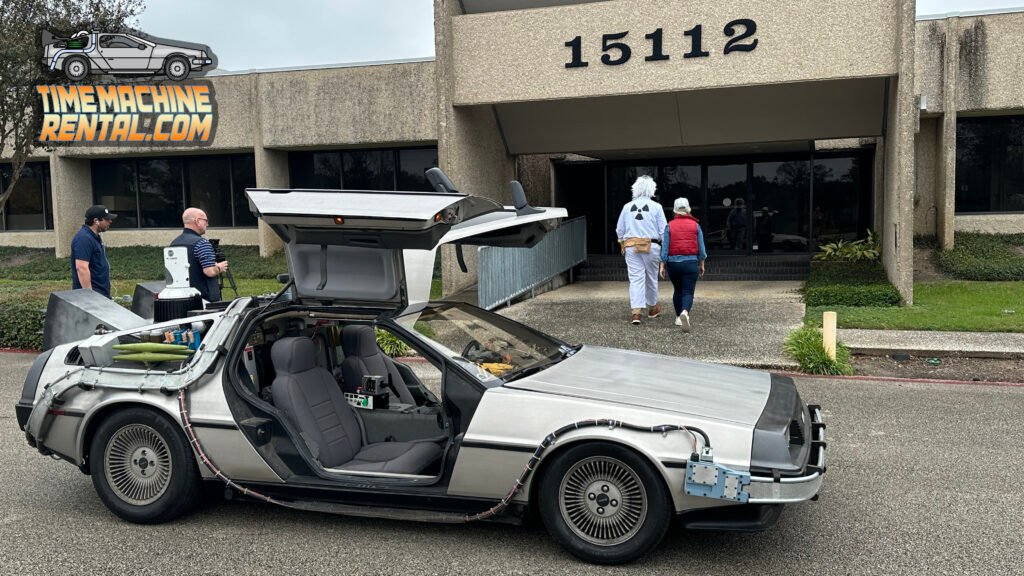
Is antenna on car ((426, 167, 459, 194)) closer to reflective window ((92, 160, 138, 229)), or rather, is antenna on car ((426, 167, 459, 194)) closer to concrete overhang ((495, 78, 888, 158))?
concrete overhang ((495, 78, 888, 158))

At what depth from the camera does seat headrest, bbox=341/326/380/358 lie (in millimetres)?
5465

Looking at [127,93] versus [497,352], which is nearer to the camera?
[497,352]

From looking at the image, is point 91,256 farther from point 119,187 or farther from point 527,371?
point 119,187

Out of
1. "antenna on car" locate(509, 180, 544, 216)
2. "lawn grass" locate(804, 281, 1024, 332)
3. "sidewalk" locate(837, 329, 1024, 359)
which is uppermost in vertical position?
"antenna on car" locate(509, 180, 544, 216)

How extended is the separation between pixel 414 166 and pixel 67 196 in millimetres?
9038

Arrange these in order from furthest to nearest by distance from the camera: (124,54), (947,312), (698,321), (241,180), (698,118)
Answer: (241,180)
(124,54)
(698,118)
(698,321)
(947,312)

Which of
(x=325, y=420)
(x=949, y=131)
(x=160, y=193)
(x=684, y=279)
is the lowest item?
(x=325, y=420)

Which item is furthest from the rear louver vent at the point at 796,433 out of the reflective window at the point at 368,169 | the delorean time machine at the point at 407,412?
the reflective window at the point at 368,169

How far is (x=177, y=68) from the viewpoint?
1898 centimetres

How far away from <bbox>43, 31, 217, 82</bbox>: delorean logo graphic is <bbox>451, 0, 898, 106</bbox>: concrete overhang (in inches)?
230

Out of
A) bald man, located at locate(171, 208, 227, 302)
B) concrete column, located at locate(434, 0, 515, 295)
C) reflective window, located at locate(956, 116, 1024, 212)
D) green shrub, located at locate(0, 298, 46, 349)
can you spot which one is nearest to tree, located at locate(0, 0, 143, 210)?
green shrub, located at locate(0, 298, 46, 349)

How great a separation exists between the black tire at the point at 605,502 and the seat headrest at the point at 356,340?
1.67 metres

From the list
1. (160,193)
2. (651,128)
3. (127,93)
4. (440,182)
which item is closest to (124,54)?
(127,93)

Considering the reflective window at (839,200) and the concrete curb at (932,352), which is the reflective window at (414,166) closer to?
the reflective window at (839,200)
